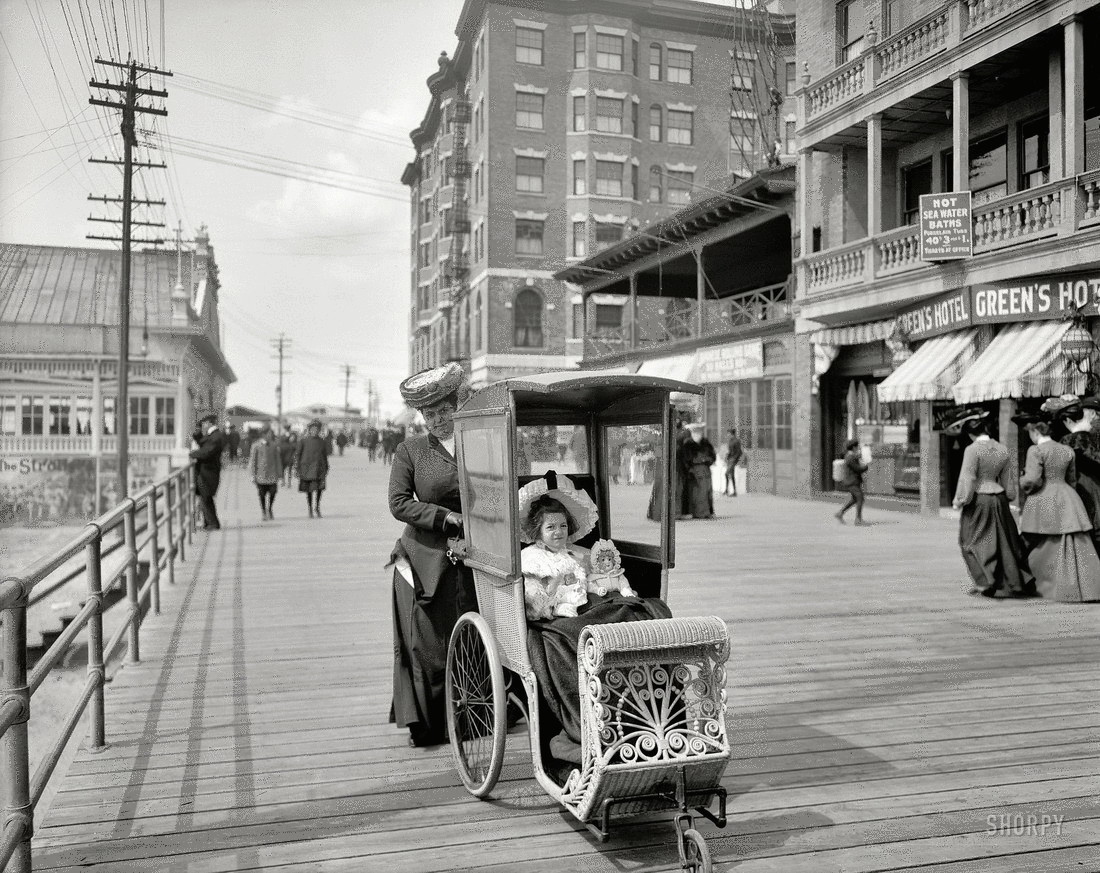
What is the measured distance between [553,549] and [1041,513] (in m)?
6.59

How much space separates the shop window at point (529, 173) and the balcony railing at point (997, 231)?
82.0ft

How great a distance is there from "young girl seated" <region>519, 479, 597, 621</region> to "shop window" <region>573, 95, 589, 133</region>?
39270 millimetres

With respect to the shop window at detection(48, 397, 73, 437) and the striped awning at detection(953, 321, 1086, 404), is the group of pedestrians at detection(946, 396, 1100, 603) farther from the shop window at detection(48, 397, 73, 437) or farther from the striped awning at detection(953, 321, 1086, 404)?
the shop window at detection(48, 397, 73, 437)

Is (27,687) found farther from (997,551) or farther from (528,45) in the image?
(528,45)

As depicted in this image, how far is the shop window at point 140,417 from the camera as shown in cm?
3269

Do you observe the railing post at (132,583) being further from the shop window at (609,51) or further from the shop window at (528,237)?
the shop window at (528,237)

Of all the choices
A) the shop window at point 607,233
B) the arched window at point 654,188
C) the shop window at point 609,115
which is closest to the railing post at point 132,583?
the shop window at point 609,115

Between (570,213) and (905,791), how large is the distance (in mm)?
40204

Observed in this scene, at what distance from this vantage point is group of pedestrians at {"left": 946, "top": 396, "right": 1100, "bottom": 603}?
8.62 metres

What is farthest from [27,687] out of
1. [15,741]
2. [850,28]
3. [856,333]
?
[850,28]

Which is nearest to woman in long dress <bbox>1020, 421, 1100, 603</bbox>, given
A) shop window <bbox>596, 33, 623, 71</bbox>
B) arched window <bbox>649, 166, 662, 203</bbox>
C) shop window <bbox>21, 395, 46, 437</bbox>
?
shop window <bbox>21, 395, 46, 437</bbox>

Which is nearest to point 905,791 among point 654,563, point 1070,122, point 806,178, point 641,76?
point 654,563

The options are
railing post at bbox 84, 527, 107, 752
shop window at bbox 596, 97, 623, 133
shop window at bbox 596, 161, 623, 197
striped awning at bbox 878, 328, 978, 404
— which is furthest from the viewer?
shop window at bbox 596, 161, 623, 197

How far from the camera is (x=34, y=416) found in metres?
29.8
